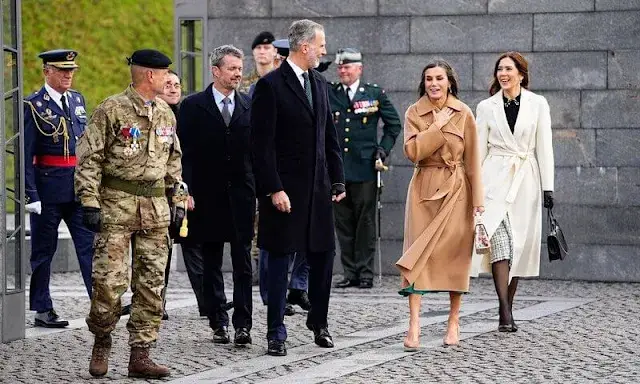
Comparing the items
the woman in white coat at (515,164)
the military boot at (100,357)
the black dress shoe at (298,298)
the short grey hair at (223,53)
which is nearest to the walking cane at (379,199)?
the black dress shoe at (298,298)

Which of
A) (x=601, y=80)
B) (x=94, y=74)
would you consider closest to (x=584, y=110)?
(x=601, y=80)

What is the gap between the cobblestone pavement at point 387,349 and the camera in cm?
987

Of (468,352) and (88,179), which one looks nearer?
(88,179)

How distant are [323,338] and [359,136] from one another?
4.78 meters

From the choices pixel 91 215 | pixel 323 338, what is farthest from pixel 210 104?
pixel 91 215

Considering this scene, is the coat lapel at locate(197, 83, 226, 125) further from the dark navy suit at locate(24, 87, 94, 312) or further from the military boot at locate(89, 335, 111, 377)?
the military boot at locate(89, 335, 111, 377)

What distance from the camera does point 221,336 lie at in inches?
452

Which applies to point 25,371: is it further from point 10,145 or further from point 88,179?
point 10,145

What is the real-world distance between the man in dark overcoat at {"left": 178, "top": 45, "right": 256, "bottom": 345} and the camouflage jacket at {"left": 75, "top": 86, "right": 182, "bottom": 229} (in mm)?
1558

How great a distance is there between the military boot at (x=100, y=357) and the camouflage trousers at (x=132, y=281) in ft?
0.15

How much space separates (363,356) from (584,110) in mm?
5666

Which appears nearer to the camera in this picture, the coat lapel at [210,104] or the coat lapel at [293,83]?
the coat lapel at [293,83]

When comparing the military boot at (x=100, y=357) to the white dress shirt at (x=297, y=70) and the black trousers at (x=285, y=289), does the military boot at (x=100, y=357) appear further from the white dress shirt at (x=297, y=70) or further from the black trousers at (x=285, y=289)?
the white dress shirt at (x=297, y=70)

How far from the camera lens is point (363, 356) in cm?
1063
